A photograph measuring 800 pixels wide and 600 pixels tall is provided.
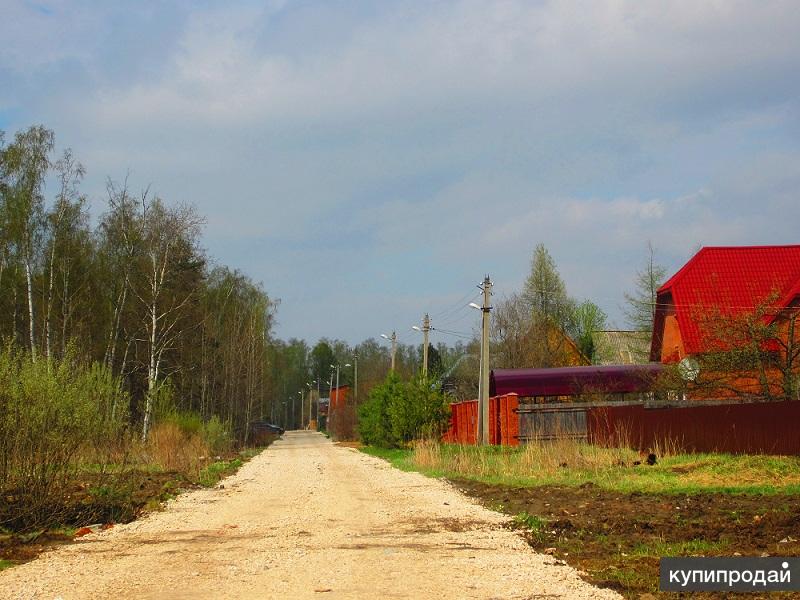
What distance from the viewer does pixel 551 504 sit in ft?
43.7

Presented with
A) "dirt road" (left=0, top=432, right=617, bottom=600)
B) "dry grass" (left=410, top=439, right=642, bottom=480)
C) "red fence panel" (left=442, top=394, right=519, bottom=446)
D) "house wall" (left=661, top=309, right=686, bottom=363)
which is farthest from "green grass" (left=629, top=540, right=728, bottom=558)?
"house wall" (left=661, top=309, right=686, bottom=363)

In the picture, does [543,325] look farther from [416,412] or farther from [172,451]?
[172,451]

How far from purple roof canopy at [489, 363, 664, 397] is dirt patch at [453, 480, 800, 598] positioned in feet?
69.7

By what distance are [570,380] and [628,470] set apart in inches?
754

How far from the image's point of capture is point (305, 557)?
350 inches

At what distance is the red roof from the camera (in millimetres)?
36062

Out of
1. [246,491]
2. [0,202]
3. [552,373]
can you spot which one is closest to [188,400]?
[0,202]

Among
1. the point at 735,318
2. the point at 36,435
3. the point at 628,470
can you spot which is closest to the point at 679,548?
the point at 36,435

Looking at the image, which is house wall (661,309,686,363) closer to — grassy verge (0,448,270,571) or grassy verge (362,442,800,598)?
grassy verge (362,442,800,598)

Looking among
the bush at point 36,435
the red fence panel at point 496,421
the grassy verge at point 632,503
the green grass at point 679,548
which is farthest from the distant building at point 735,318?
the bush at point 36,435

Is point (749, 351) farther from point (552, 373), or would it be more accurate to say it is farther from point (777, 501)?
point (552, 373)

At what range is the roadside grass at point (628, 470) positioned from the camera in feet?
50.3

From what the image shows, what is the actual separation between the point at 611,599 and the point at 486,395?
24.9 metres

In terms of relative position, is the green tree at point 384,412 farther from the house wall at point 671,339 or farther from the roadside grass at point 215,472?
the house wall at point 671,339
